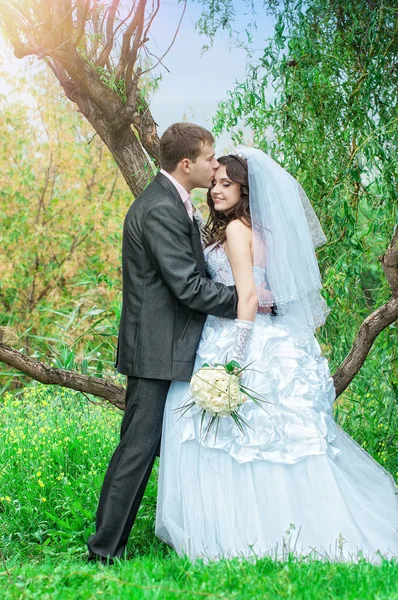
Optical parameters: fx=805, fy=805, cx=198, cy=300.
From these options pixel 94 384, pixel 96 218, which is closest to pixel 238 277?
pixel 94 384

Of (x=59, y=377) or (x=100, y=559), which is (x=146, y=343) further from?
(x=100, y=559)

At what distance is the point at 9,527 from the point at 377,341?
2272 millimetres

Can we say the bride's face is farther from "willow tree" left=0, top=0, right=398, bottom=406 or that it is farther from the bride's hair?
"willow tree" left=0, top=0, right=398, bottom=406

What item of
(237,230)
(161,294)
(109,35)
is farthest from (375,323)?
(109,35)

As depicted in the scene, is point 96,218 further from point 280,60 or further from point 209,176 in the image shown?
point 209,176

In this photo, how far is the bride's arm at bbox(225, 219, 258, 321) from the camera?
342 cm

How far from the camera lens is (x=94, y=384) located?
4.02 meters

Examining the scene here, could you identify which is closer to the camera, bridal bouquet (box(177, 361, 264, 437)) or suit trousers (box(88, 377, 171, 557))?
bridal bouquet (box(177, 361, 264, 437))

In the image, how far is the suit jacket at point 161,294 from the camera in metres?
3.39

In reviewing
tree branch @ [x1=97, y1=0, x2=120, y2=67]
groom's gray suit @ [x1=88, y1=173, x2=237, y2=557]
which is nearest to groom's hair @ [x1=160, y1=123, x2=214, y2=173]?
groom's gray suit @ [x1=88, y1=173, x2=237, y2=557]

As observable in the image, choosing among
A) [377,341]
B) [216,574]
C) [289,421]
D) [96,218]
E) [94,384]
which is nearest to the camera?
[216,574]

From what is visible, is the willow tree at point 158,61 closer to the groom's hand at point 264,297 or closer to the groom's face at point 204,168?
the groom's hand at point 264,297

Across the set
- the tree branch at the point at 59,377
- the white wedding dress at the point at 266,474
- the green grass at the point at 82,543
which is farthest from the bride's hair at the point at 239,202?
the green grass at the point at 82,543

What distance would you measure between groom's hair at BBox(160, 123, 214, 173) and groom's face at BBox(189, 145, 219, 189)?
2 centimetres
